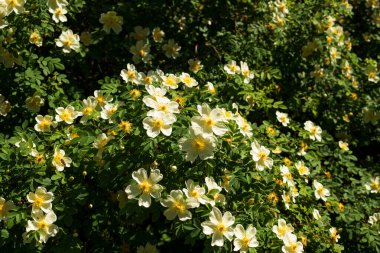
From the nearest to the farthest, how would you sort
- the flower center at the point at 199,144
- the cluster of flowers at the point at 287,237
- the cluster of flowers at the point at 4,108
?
1. the flower center at the point at 199,144
2. the cluster of flowers at the point at 287,237
3. the cluster of flowers at the point at 4,108

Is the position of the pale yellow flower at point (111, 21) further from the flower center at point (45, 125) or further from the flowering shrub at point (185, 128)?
the flower center at point (45, 125)

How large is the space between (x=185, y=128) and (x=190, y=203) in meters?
0.37

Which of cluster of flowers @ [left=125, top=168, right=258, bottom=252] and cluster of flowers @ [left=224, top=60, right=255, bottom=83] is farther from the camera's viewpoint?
cluster of flowers @ [left=224, top=60, right=255, bottom=83]

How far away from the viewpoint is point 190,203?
6.96 ft

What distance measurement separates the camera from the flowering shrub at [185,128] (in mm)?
2227

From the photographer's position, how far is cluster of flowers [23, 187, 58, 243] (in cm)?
222

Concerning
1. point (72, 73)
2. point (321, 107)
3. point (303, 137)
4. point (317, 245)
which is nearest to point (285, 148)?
point (303, 137)

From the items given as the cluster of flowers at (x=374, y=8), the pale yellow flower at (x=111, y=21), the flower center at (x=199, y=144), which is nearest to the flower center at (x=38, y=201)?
the flower center at (x=199, y=144)

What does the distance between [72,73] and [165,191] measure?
1934 millimetres

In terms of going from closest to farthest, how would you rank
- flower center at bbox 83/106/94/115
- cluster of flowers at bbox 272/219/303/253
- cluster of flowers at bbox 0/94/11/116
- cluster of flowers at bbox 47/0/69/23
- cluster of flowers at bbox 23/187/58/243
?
cluster of flowers at bbox 23/187/58/243 < cluster of flowers at bbox 272/219/303/253 < flower center at bbox 83/106/94/115 < cluster of flowers at bbox 47/0/69/23 < cluster of flowers at bbox 0/94/11/116

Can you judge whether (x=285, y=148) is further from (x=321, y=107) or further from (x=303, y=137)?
(x=321, y=107)

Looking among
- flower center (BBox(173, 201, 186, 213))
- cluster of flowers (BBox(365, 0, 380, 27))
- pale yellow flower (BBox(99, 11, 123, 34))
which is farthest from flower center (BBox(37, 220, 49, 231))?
cluster of flowers (BBox(365, 0, 380, 27))

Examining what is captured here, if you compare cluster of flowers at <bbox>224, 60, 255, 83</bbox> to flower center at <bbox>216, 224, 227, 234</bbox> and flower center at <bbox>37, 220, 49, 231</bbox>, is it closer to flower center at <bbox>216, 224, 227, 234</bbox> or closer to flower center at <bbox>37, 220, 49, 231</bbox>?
flower center at <bbox>216, 224, 227, 234</bbox>

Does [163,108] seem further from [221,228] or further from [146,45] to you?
[146,45]
